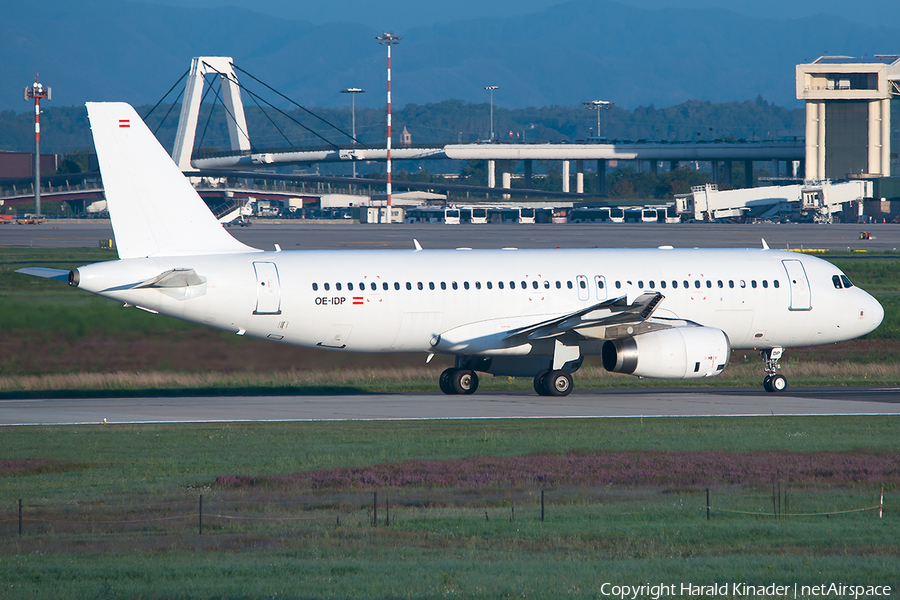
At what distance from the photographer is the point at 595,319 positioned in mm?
34531

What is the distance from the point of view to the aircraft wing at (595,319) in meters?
34.0

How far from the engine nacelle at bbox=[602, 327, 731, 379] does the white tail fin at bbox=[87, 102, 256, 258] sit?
43.9 feet

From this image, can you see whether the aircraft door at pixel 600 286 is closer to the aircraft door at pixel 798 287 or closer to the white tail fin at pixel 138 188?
the aircraft door at pixel 798 287

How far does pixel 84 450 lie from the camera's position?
83.0ft

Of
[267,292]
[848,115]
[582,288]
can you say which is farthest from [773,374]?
[848,115]

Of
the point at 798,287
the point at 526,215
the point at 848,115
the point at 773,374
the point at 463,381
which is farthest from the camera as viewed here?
the point at 848,115

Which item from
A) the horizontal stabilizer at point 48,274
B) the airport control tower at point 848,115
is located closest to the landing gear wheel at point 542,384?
the horizontal stabilizer at point 48,274

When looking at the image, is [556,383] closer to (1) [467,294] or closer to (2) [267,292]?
(1) [467,294]

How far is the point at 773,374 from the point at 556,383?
8062 millimetres

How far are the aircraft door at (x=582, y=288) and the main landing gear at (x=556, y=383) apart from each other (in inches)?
96.9

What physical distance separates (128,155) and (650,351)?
16.5 m

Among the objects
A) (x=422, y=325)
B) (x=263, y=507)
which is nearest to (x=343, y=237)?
(x=422, y=325)

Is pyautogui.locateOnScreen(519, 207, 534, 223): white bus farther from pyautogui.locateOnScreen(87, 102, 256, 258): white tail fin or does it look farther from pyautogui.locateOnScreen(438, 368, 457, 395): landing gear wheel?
pyautogui.locateOnScreen(87, 102, 256, 258): white tail fin

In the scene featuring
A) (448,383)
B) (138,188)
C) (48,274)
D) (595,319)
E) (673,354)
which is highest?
(138,188)
